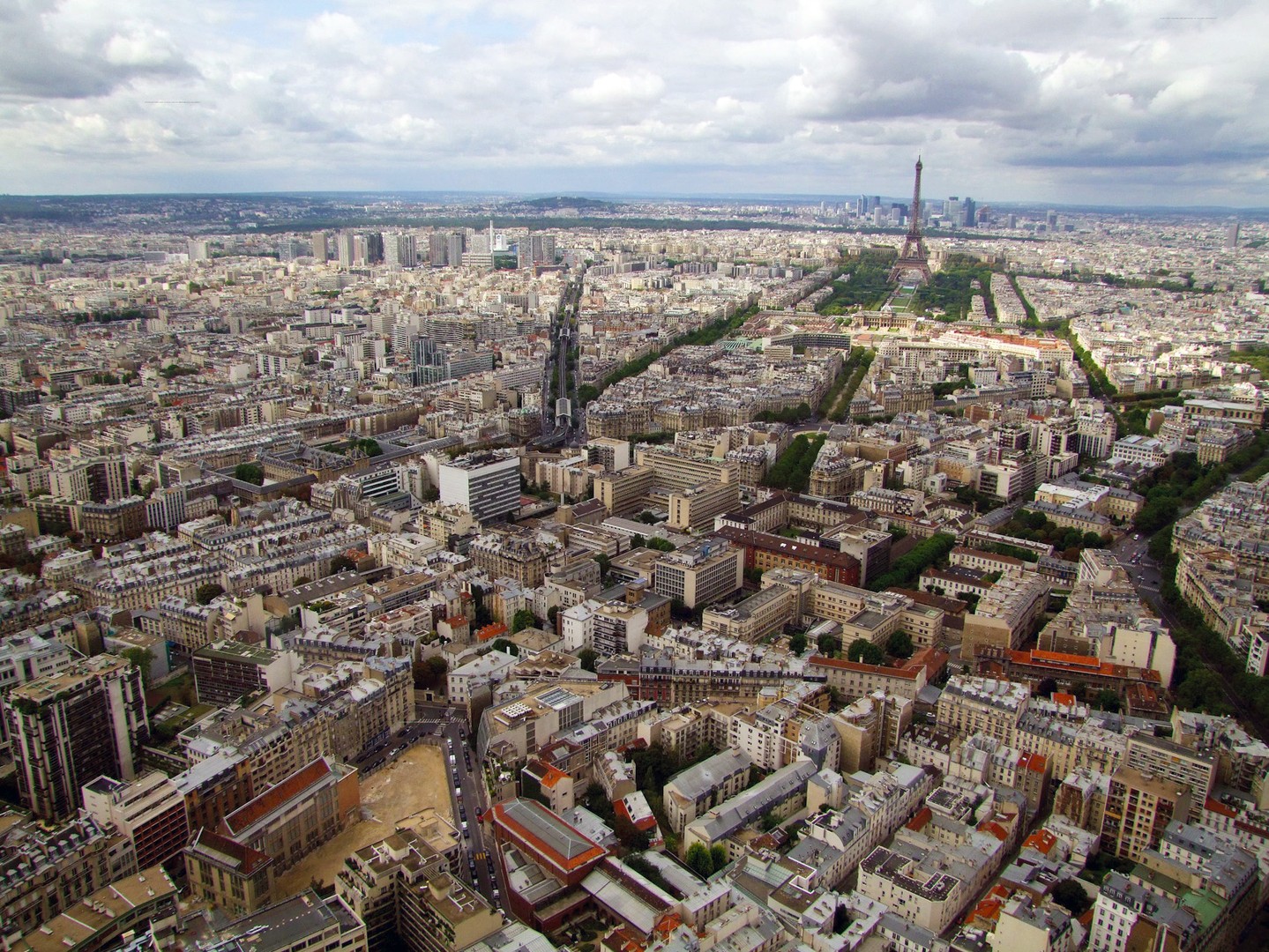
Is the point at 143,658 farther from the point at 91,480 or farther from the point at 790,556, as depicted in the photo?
the point at 790,556

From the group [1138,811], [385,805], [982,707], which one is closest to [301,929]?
Result: [385,805]

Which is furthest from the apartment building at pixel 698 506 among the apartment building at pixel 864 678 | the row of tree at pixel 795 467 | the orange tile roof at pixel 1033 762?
the orange tile roof at pixel 1033 762

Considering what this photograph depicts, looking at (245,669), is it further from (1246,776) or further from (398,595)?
(1246,776)

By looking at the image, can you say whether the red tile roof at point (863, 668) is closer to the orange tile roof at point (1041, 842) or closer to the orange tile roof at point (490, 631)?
the orange tile roof at point (1041, 842)

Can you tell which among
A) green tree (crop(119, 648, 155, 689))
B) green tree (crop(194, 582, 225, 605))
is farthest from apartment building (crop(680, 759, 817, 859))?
green tree (crop(194, 582, 225, 605))

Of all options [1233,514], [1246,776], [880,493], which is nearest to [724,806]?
[1246,776]

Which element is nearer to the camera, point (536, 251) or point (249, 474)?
point (249, 474)
